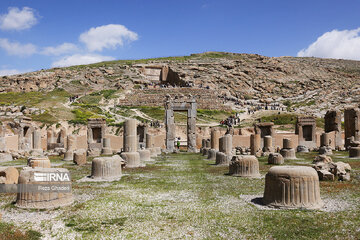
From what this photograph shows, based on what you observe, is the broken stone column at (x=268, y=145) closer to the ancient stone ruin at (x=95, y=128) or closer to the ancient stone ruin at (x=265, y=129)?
the ancient stone ruin at (x=265, y=129)

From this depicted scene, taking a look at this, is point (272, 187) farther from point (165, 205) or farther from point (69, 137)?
point (69, 137)

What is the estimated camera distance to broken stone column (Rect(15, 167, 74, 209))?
7.11 metres

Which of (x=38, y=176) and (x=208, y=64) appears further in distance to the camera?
(x=208, y=64)

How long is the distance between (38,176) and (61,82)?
71.8m

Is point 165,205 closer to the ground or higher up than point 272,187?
closer to the ground

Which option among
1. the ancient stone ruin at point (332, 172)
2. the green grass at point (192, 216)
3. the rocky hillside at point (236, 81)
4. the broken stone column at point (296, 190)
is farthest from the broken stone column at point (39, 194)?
the rocky hillside at point (236, 81)

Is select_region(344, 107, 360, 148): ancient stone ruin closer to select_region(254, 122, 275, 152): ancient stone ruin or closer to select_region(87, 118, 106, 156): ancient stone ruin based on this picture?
select_region(254, 122, 275, 152): ancient stone ruin

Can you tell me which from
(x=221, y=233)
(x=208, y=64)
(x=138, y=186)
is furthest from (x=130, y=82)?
(x=221, y=233)

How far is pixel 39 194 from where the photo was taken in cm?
714

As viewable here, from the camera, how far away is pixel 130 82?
246ft

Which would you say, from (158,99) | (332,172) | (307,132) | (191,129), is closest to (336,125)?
(307,132)

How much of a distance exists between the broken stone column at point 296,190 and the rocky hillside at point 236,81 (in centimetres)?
5078

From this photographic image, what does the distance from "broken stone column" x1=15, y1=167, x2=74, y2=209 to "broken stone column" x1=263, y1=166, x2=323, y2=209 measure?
514 centimetres

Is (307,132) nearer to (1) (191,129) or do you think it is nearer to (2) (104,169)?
(1) (191,129)
